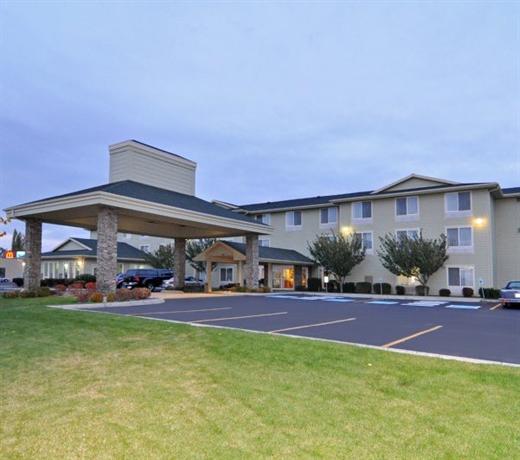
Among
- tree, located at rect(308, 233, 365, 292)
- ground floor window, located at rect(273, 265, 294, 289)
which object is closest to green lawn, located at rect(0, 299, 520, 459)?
tree, located at rect(308, 233, 365, 292)

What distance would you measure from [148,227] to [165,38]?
11.7 metres

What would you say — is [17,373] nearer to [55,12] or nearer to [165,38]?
[55,12]

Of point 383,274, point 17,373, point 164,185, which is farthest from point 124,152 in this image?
point 383,274

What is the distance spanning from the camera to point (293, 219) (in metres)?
40.0

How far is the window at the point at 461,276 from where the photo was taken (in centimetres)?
2972

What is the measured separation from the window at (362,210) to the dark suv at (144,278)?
17.1 m

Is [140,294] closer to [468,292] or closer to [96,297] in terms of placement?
[96,297]

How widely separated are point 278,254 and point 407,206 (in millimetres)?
10997

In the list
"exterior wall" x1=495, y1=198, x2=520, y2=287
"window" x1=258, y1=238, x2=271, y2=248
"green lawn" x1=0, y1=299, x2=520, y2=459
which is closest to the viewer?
"green lawn" x1=0, y1=299, x2=520, y2=459

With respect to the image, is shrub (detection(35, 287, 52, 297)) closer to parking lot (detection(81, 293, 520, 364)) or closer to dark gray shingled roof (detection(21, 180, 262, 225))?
dark gray shingled roof (detection(21, 180, 262, 225))

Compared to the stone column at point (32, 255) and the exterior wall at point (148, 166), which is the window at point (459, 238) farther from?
the stone column at point (32, 255)

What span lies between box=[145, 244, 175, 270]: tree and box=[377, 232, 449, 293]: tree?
22212 mm

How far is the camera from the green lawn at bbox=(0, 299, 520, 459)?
161 inches

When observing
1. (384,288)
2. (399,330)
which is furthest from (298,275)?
(399,330)
